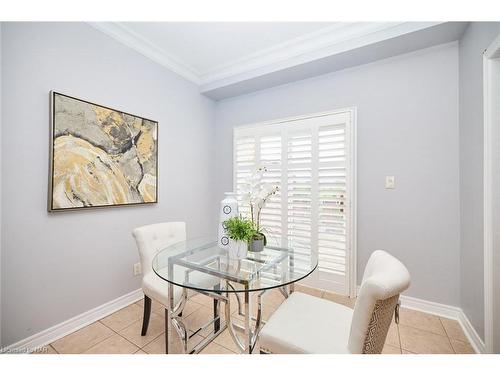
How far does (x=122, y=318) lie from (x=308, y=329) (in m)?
1.70

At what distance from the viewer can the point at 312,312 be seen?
125 cm

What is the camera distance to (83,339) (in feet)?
5.54

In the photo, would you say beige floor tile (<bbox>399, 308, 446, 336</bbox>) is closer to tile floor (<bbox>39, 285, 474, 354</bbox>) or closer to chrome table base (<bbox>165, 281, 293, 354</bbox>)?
tile floor (<bbox>39, 285, 474, 354</bbox>)

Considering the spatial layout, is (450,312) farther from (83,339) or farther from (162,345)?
(83,339)

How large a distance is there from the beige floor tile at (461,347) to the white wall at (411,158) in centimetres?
39

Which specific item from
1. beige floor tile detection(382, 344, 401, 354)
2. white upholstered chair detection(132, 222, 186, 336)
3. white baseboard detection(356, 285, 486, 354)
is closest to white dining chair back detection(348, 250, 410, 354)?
beige floor tile detection(382, 344, 401, 354)

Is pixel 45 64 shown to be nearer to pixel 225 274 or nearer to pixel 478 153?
pixel 225 274

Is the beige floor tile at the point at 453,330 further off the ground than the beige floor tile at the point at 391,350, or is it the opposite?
the beige floor tile at the point at 453,330

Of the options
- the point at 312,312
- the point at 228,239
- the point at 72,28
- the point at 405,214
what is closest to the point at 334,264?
the point at 405,214

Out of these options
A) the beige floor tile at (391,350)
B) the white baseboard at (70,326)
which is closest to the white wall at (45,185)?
the white baseboard at (70,326)

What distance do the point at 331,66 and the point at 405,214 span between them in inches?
64.6

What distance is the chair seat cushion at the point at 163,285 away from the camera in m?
1.31

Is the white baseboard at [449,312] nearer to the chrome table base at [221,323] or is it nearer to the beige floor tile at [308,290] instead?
the beige floor tile at [308,290]

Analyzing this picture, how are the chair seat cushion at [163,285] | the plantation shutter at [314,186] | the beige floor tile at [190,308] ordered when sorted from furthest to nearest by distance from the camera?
1. the plantation shutter at [314,186]
2. the beige floor tile at [190,308]
3. the chair seat cushion at [163,285]
